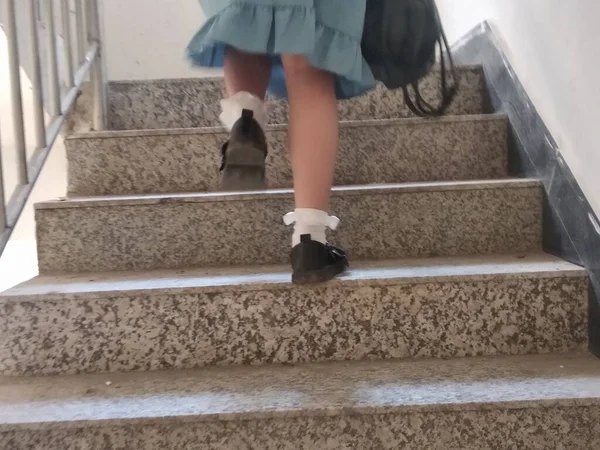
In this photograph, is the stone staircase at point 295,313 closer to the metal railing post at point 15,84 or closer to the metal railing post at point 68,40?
the metal railing post at point 15,84

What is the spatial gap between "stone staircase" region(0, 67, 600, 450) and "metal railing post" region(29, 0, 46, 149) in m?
0.14

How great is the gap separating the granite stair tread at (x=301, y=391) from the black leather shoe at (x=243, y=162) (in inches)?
13.1

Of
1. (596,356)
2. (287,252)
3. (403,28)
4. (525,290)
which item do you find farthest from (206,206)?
(596,356)

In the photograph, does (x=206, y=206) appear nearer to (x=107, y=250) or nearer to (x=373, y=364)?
(x=107, y=250)

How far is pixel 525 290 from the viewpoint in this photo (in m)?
1.01

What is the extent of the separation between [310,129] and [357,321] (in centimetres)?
36

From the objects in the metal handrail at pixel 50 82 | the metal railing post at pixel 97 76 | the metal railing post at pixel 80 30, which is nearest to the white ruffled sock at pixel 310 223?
the metal handrail at pixel 50 82

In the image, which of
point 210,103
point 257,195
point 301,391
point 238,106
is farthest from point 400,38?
point 210,103

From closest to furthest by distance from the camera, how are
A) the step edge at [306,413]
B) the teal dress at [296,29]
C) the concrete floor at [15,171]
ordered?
the step edge at [306,413]
the teal dress at [296,29]
the concrete floor at [15,171]

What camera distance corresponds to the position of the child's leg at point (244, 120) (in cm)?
97

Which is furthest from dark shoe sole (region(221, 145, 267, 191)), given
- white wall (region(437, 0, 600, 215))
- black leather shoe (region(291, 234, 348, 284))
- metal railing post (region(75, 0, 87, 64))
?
metal railing post (region(75, 0, 87, 64))

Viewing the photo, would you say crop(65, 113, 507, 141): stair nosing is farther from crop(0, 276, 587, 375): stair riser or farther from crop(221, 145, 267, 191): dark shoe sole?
crop(0, 276, 587, 375): stair riser

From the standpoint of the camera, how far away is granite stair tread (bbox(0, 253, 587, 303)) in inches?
39.6

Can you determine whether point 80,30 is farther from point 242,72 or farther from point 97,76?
point 242,72
